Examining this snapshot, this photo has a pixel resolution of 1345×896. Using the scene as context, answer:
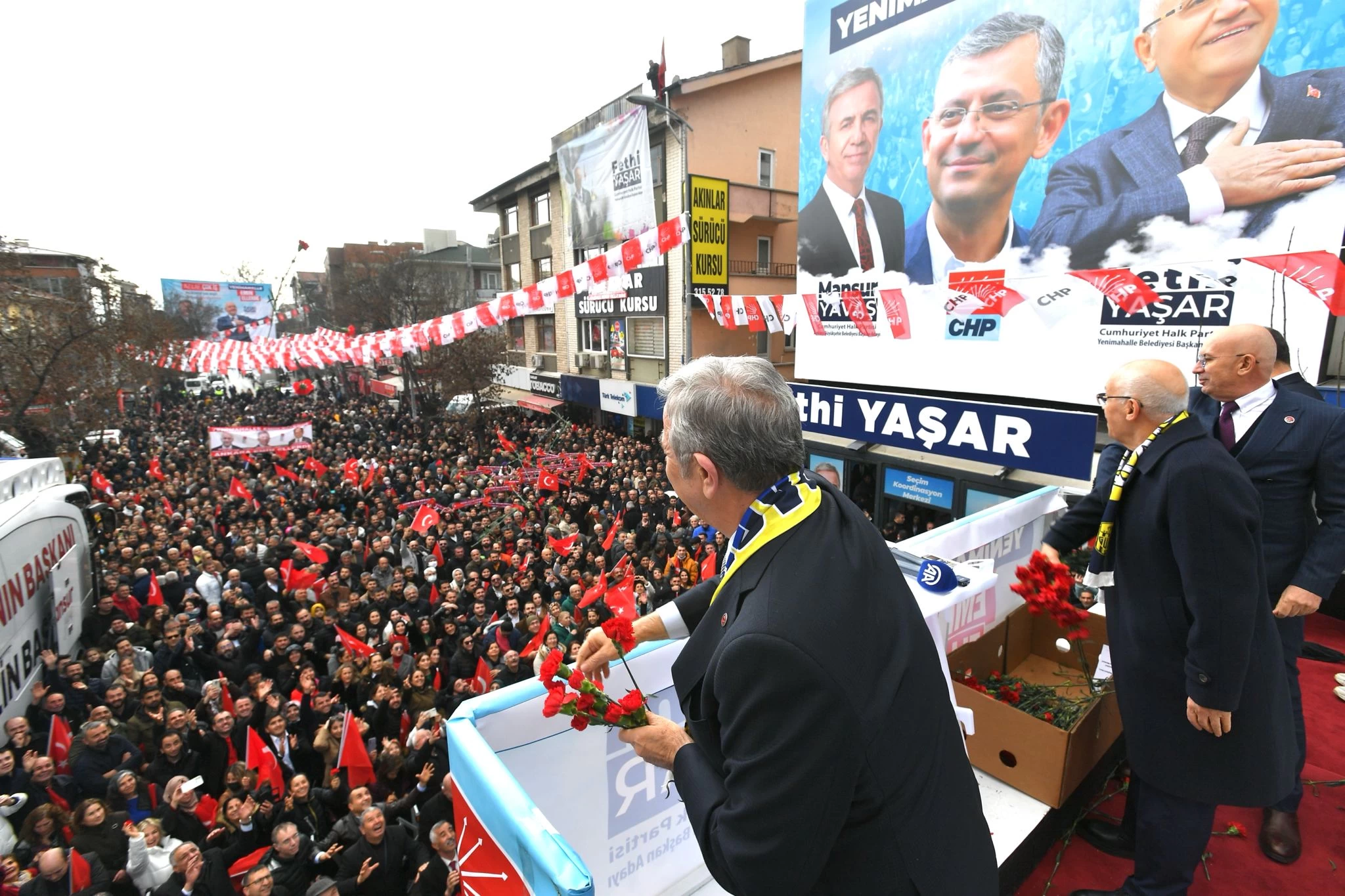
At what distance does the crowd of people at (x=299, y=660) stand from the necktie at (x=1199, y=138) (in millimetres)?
9097

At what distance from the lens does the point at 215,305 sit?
58.2m

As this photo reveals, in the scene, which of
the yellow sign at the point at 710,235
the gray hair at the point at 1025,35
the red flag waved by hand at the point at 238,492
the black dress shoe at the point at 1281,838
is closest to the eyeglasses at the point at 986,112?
the gray hair at the point at 1025,35

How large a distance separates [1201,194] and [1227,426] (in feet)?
28.9

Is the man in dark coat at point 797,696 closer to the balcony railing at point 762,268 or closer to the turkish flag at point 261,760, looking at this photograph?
the turkish flag at point 261,760

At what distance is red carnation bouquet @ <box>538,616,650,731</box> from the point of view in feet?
5.58

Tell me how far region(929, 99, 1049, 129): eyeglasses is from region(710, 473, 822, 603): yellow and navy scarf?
1322cm

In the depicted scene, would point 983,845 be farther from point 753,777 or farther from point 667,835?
point 667,835

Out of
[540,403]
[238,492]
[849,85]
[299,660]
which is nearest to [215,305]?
[540,403]

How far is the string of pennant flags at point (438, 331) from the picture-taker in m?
13.0

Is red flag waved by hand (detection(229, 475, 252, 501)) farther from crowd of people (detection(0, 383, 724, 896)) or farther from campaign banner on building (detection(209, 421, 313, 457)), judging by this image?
campaign banner on building (detection(209, 421, 313, 457))

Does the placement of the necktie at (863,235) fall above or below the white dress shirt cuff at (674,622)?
above

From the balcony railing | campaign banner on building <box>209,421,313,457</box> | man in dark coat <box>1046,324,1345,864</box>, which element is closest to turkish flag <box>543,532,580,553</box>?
man in dark coat <box>1046,324,1345,864</box>

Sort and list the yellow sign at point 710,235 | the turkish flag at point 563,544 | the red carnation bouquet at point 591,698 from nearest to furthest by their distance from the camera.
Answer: the red carnation bouquet at point 591,698 < the turkish flag at point 563,544 < the yellow sign at point 710,235

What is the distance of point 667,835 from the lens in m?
2.83
